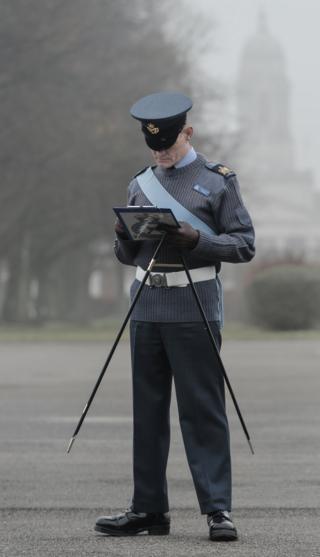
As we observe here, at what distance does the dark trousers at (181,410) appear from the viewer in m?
6.90

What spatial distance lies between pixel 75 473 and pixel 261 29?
18190 cm

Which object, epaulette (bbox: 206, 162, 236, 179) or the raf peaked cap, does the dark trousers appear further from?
the raf peaked cap

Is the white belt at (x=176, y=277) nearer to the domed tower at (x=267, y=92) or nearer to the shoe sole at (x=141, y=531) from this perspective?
the shoe sole at (x=141, y=531)

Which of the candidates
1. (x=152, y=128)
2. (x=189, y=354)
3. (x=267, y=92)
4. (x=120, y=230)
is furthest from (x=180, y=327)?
(x=267, y=92)

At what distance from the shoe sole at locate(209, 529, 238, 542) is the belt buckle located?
1040 millimetres

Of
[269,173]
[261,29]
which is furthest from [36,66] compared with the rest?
[261,29]

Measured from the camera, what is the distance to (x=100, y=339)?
3150 centimetres

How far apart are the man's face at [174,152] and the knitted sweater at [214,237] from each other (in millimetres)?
53

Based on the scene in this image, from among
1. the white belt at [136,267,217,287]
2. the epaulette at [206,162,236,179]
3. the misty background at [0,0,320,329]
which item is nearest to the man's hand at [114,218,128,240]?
the white belt at [136,267,217,287]

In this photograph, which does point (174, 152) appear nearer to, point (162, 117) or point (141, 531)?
point (162, 117)

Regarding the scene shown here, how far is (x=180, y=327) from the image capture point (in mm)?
6938

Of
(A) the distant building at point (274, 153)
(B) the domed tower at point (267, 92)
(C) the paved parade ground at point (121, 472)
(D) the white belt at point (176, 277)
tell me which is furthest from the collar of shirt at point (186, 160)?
(B) the domed tower at point (267, 92)

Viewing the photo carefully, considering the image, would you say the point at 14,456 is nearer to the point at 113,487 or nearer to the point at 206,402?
the point at 113,487

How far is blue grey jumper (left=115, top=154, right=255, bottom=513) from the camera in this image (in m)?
6.90
